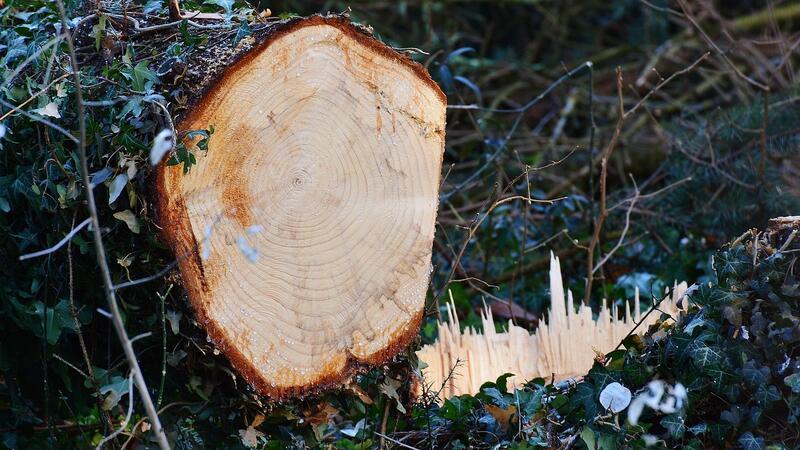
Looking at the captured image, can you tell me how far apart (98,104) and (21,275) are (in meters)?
0.53

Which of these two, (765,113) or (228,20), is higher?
(228,20)

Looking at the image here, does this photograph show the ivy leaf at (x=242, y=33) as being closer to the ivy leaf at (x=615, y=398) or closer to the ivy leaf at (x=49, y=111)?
the ivy leaf at (x=49, y=111)

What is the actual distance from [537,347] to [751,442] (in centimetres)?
94

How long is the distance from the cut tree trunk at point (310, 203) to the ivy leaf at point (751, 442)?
0.84 m

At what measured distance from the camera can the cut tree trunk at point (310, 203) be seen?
79.7 inches

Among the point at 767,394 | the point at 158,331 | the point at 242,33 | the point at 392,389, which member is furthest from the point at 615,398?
the point at 242,33

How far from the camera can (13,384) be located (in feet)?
7.97

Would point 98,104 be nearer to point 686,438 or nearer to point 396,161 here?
point 396,161

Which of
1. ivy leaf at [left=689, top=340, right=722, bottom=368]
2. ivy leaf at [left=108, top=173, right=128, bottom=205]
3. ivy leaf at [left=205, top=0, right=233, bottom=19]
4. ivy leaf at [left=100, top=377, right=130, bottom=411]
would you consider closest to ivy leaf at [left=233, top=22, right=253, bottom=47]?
ivy leaf at [left=205, top=0, right=233, bottom=19]

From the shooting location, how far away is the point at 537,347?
2.84 metres

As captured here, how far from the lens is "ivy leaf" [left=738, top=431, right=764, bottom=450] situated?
195cm

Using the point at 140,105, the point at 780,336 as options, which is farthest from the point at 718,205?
the point at 140,105

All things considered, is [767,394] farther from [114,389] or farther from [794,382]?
[114,389]

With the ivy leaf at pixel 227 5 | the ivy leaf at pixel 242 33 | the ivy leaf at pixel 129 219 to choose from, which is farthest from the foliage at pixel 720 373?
the ivy leaf at pixel 227 5
